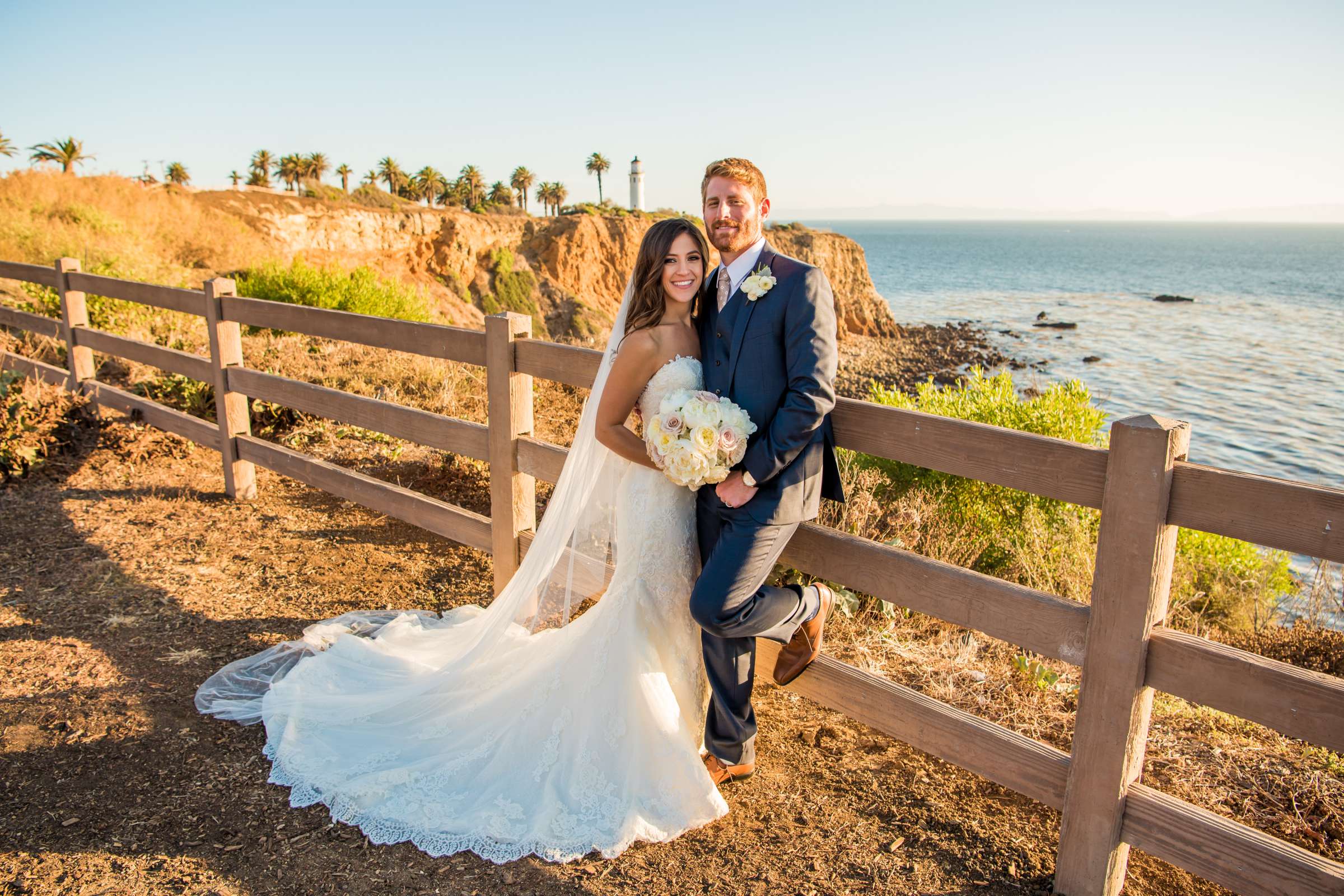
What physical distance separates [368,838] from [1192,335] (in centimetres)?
4792

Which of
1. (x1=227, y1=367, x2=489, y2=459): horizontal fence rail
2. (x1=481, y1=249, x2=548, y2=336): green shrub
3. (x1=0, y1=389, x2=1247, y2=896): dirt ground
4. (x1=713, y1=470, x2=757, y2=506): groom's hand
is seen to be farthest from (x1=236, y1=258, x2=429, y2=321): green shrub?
(x1=481, y1=249, x2=548, y2=336): green shrub

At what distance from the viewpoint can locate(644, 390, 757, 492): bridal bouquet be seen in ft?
9.55

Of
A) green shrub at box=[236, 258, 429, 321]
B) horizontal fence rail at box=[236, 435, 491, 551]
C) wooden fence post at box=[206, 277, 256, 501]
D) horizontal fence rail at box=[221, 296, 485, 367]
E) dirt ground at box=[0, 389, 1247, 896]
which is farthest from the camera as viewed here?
green shrub at box=[236, 258, 429, 321]

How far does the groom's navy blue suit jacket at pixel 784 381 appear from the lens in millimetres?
2891

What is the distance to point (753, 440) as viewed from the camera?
304 centimetres

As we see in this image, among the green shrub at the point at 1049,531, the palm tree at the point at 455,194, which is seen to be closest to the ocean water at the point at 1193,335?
the green shrub at the point at 1049,531

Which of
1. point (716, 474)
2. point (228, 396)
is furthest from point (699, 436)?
point (228, 396)

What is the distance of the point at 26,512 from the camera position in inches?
247

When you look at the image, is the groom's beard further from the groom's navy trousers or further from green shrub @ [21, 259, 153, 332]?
green shrub @ [21, 259, 153, 332]

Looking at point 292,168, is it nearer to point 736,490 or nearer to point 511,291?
point 511,291

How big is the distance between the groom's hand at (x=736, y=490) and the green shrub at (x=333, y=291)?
1051 cm

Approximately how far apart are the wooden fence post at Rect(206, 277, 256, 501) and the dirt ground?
97 cm

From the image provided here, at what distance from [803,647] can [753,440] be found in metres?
0.92

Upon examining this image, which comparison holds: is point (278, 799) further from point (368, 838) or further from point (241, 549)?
point (241, 549)
